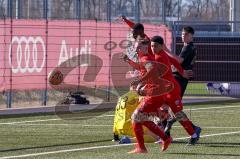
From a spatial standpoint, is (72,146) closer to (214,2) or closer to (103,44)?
(103,44)

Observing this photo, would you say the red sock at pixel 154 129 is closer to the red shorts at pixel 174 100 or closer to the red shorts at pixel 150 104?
the red shorts at pixel 150 104

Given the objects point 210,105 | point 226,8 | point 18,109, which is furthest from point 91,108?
point 226,8

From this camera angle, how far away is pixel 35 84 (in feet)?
82.3

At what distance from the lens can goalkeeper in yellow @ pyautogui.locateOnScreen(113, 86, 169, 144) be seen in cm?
1568

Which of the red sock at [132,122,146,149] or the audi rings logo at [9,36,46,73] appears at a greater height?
the audi rings logo at [9,36,46,73]

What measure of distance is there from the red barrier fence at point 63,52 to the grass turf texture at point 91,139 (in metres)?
3.39

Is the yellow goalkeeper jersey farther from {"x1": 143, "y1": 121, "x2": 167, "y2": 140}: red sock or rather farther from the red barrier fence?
the red barrier fence

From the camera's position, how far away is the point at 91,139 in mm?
16219

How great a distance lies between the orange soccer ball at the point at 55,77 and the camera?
25266mm

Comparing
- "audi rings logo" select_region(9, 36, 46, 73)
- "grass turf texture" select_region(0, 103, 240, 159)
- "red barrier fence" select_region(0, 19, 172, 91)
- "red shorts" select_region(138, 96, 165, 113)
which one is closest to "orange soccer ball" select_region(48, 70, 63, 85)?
"red barrier fence" select_region(0, 19, 172, 91)

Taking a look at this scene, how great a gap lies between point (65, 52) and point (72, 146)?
443 inches

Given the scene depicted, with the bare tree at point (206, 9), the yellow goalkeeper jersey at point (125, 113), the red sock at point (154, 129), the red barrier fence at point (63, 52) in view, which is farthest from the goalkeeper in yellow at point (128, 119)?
the bare tree at point (206, 9)

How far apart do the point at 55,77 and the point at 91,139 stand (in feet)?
30.6

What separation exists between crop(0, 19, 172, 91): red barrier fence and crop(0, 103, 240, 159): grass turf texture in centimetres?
339
